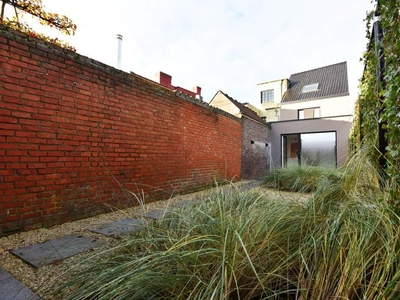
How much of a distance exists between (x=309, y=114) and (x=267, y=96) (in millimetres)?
4618

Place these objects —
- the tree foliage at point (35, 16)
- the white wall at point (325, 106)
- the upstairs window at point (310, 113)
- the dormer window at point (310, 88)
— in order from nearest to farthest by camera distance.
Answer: the tree foliage at point (35, 16) < the white wall at point (325, 106) < the upstairs window at point (310, 113) < the dormer window at point (310, 88)

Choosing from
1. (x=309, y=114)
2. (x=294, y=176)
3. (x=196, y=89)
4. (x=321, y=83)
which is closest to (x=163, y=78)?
(x=196, y=89)

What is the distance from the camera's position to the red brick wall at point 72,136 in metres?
2.01

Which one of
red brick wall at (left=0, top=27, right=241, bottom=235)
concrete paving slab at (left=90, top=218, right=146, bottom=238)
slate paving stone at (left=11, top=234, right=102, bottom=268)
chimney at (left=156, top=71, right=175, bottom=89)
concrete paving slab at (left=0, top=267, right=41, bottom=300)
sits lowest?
concrete paving slab at (left=90, top=218, right=146, bottom=238)

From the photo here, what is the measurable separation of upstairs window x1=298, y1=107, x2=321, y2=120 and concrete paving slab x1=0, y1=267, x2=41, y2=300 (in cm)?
1719

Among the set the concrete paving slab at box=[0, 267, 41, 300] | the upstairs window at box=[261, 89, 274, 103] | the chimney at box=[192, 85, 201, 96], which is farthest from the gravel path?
the upstairs window at box=[261, 89, 274, 103]

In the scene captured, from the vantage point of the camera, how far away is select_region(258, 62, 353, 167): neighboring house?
9.20m

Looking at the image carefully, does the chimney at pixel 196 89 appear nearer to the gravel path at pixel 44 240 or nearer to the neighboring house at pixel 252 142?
the neighboring house at pixel 252 142

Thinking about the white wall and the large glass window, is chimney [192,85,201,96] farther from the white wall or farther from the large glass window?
the large glass window

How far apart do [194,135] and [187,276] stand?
161 inches

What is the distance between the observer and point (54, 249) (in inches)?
66.7

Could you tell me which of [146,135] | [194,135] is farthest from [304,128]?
[146,135]

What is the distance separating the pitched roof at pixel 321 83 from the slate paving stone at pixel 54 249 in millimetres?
17542

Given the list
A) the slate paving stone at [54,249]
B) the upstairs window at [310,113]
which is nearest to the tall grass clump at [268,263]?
the slate paving stone at [54,249]
